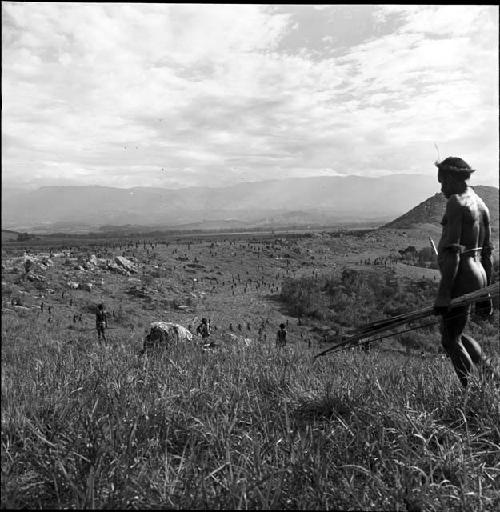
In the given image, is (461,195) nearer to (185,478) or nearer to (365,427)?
(365,427)

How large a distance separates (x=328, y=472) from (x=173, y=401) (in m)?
1.29

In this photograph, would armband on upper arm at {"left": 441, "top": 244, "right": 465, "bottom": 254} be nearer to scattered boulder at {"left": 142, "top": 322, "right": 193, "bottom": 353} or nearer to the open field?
the open field

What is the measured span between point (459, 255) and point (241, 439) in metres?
2.29

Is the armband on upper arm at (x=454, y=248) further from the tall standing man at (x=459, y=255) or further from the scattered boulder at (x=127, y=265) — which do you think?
the scattered boulder at (x=127, y=265)

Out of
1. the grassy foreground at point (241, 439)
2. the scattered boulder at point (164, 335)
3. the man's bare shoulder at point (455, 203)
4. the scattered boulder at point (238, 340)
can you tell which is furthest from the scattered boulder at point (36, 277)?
the man's bare shoulder at point (455, 203)

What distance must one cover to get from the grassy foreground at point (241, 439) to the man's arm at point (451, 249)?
777mm

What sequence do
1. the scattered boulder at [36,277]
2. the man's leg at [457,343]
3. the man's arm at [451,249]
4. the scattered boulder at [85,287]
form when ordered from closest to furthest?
the man's arm at [451,249] < the man's leg at [457,343] < the scattered boulder at [36,277] < the scattered boulder at [85,287]

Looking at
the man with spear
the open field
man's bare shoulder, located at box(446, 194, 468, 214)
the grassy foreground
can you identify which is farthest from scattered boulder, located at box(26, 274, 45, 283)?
man's bare shoulder, located at box(446, 194, 468, 214)

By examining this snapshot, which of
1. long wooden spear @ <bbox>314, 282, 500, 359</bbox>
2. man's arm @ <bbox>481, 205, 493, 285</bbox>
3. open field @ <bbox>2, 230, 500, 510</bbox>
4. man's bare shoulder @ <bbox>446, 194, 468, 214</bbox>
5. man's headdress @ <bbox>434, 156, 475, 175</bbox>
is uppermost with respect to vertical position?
man's headdress @ <bbox>434, 156, 475, 175</bbox>

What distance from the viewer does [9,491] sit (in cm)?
198

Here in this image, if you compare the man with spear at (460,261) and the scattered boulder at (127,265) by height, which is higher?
the man with spear at (460,261)

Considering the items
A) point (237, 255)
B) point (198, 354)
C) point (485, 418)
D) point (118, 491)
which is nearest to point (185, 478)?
point (118, 491)

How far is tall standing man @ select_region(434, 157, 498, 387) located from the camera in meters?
3.55

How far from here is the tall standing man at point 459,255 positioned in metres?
3.55
